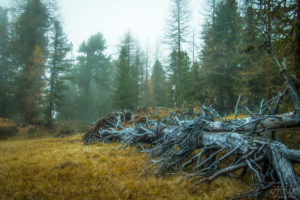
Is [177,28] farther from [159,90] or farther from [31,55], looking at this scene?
[31,55]

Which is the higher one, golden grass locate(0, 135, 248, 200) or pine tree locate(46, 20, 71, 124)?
pine tree locate(46, 20, 71, 124)

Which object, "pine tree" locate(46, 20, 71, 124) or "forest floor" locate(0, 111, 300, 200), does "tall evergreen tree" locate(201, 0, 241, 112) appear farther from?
"pine tree" locate(46, 20, 71, 124)

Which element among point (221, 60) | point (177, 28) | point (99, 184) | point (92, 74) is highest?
point (177, 28)

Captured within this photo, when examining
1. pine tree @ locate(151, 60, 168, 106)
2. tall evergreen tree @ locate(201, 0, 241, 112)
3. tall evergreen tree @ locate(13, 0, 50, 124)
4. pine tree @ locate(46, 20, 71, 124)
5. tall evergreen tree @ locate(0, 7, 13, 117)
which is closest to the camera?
tall evergreen tree @ locate(13, 0, 50, 124)

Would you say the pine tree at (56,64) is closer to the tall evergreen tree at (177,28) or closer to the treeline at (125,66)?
the treeline at (125,66)

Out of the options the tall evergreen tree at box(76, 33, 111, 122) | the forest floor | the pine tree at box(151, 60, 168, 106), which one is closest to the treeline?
the pine tree at box(151, 60, 168, 106)

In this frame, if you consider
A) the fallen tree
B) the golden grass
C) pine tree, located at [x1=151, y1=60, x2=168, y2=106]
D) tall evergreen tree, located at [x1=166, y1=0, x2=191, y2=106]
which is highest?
tall evergreen tree, located at [x1=166, y1=0, x2=191, y2=106]

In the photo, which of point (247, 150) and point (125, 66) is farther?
point (125, 66)

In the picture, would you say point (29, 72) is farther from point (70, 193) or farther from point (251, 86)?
point (251, 86)

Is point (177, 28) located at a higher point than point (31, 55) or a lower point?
higher

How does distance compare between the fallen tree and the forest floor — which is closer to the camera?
the fallen tree

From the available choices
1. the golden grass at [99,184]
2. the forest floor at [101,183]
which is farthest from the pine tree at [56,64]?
the golden grass at [99,184]

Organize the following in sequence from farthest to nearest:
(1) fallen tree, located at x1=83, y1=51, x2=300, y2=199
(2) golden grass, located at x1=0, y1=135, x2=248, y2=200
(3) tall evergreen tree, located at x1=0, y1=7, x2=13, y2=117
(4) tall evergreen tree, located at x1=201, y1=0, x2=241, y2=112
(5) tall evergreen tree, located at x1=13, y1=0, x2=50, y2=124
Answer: (4) tall evergreen tree, located at x1=201, y1=0, x2=241, y2=112
(3) tall evergreen tree, located at x1=0, y1=7, x2=13, y2=117
(5) tall evergreen tree, located at x1=13, y1=0, x2=50, y2=124
(2) golden grass, located at x1=0, y1=135, x2=248, y2=200
(1) fallen tree, located at x1=83, y1=51, x2=300, y2=199

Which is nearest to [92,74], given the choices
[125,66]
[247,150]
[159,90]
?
[125,66]
